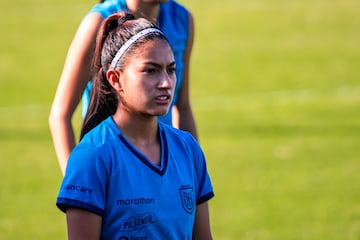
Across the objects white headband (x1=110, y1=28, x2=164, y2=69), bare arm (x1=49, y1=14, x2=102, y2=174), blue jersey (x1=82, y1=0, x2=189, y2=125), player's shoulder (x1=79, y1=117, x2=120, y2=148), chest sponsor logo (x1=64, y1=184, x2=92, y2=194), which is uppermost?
blue jersey (x1=82, y1=0, x2=189, y2=125)

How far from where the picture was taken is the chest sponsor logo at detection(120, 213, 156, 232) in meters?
4.05

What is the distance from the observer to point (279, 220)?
35.2 ft

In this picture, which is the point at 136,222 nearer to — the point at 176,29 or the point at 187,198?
the point at 187,198

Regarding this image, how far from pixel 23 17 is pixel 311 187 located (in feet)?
49.7

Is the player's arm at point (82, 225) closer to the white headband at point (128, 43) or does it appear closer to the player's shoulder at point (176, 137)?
the player's shoulder at point (176, 137)

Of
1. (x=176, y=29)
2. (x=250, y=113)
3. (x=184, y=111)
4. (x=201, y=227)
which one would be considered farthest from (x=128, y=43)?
(x=250, y=113)

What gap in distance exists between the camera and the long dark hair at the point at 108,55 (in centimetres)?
430

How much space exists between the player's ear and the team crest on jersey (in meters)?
0.45

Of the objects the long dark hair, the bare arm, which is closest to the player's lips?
the long dark hair

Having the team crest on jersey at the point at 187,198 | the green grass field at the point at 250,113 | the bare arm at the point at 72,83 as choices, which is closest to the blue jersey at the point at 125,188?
the team crest on jersey at the point at 187,198

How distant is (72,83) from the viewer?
5191mm

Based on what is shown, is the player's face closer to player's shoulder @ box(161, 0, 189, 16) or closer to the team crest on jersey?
the team crest on jersey

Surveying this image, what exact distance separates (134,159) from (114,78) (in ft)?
1.19

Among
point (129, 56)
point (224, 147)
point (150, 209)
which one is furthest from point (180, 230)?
point (224, 147)
